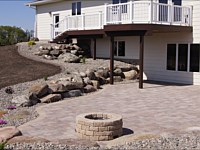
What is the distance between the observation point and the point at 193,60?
60.3 feet

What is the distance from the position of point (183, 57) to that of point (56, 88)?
840 centimetres

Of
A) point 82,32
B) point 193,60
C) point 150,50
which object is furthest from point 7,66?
point 193,60

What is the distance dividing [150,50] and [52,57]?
6.43m

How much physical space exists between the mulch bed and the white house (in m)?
3.58

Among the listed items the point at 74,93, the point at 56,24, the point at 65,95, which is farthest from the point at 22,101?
the point at 56,24

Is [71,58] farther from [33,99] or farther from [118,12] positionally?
[33,99]

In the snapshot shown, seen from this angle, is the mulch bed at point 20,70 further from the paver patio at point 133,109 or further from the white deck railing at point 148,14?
the white deck railing at point 148,14

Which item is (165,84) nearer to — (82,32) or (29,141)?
(82,32)

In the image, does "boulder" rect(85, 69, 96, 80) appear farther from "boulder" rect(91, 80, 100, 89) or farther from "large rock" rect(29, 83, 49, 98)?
"large rock" rect(29, 83, 49, 98)

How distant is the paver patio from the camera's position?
349 inches

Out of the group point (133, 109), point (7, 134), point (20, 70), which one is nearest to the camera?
point (7, 134)

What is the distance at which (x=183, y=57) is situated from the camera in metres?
18.8

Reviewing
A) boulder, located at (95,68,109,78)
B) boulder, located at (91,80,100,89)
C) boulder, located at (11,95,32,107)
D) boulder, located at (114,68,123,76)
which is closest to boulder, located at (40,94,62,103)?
boulder, located at (11,95,32,107)

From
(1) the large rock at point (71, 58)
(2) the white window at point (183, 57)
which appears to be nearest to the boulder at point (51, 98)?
(1) the large rock at point (71, 58)
